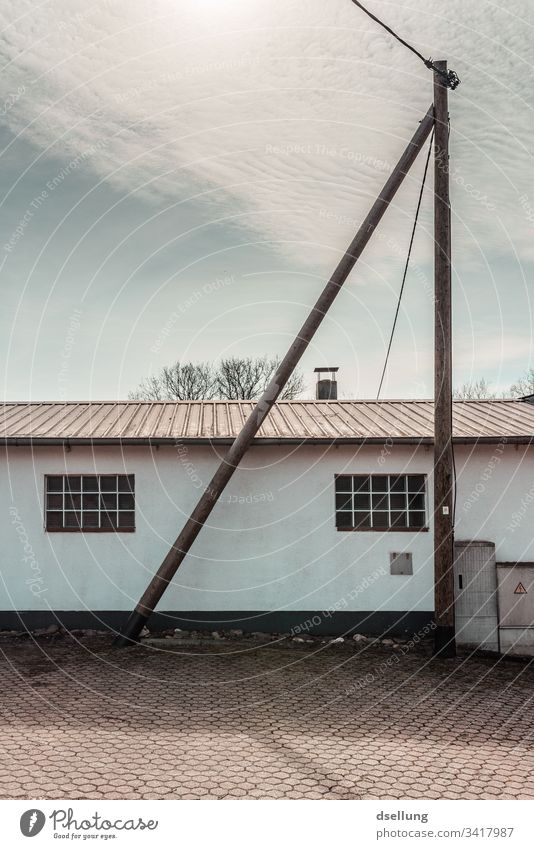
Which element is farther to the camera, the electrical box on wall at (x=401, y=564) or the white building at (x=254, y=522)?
the electrical box on wall at (x=401, y=564)

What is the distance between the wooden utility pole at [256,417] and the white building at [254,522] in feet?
2.63

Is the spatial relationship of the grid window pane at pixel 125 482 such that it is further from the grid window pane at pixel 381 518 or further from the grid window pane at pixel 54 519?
the grid window pane at pixel 381 518

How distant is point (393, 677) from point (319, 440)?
3667 mm

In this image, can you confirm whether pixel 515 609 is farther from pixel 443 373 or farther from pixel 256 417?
pixel 256 417

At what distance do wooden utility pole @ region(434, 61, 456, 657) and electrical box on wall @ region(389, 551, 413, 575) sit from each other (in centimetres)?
146

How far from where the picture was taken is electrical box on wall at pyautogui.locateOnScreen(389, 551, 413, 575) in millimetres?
11867

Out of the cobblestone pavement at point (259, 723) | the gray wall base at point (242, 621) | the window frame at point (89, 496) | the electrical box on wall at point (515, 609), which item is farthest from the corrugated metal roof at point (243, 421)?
the cobblestone pavement at point (259, 723)

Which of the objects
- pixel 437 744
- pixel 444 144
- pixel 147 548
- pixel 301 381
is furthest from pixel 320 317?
pixel 301 381

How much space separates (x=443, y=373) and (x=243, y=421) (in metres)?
3.93

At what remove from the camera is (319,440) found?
38.1 ft

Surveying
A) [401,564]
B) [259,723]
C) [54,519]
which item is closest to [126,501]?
[54,519]

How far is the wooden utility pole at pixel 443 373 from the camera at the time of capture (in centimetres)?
1033

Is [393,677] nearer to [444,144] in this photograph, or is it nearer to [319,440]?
[319,440]

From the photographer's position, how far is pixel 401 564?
11.9m
